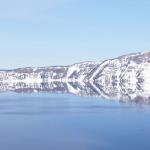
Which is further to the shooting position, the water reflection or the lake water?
the water reflection

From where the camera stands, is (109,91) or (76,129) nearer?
(76,129)

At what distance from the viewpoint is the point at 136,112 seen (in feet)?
188

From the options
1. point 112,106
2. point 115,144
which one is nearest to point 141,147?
point 115,144

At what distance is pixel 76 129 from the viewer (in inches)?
1727

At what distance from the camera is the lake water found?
36.1 metres

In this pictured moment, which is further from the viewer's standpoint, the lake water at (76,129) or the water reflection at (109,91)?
the water reflection at (109,91)

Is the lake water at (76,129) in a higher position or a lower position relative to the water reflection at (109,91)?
lower

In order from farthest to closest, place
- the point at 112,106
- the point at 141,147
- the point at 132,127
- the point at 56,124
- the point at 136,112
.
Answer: the point at 112,106, the point at 136,112, the point at 56,124, the point at 132,127, the point at 141,147

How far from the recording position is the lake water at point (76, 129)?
36.1m

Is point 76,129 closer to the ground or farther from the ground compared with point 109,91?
closer to the ground

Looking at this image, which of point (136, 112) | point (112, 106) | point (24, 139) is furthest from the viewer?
point (112, 106)

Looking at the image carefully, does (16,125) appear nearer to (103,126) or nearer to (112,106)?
(103,126)

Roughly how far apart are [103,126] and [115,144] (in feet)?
31.2

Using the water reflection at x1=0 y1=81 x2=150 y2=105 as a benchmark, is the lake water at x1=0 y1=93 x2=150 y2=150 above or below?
below
